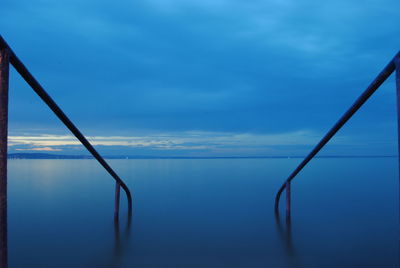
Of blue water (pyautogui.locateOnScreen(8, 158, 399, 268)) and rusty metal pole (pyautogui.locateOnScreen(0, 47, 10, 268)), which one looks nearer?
rusty metal pole (pyautogui.locateOnScreen(0, 47, 10, 268))

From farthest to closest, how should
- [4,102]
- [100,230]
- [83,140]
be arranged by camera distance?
1. [100,230]
2. [83,140]
3. [4,102]

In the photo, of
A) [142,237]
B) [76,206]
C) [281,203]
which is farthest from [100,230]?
[281,203]

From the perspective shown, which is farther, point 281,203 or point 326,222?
point 281,203

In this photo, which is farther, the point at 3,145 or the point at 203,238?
the point at 203,238

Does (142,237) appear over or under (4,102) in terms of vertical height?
under

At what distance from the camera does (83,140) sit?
5586 millimetres

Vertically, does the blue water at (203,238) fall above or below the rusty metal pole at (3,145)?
below

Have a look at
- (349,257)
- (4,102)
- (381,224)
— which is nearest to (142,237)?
(349,257)

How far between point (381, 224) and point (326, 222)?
200 centimetres

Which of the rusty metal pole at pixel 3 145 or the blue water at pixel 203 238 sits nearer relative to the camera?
the rusty metal pole at pixel 3 145

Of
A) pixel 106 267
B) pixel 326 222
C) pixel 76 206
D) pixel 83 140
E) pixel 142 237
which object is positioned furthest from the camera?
pixel 76 206

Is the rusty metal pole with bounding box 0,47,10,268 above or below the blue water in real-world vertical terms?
above

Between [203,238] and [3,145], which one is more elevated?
[3,145]

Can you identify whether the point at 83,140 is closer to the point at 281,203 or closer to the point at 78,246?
the point at 78,246
